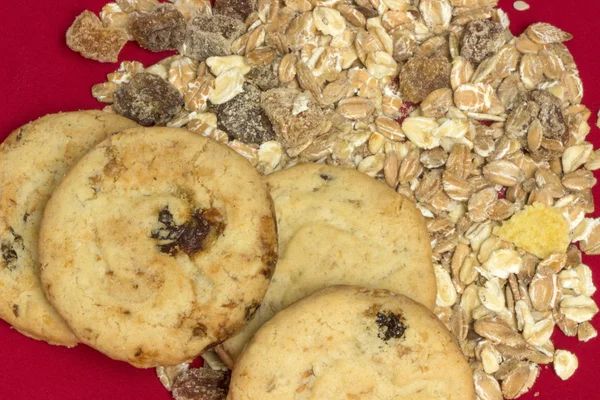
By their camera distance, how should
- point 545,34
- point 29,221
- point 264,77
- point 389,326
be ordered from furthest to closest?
1. point 545,34
2. point 264,77
3. point 29,221
4. point 389,326

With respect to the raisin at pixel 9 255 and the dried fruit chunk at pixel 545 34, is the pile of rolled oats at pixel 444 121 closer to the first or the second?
the dried fruit chunk at pixel 545 34

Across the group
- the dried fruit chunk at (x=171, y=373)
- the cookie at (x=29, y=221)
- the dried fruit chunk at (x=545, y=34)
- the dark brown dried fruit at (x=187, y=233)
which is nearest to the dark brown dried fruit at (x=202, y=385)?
the dried fruit chunk at (x=171, y=373)

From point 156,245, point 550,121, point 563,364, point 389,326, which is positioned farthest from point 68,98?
point 563,364

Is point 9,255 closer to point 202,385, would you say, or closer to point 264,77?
point 202,385

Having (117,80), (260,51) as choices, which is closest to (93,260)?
(117,80)

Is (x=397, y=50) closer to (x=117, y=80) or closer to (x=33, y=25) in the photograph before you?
(x=117, y=80)

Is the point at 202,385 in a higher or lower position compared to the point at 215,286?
lower
